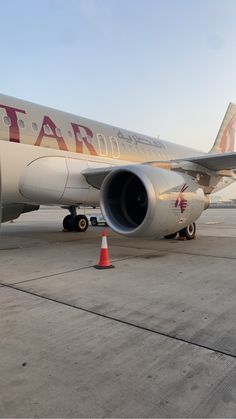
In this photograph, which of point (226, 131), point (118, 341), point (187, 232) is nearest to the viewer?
point (118, 341)

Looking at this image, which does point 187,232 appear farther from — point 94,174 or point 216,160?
point 94,174

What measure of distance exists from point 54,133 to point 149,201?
3.17 metres

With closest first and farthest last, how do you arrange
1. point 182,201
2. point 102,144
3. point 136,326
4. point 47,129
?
point 136,326, point 182,201, point 47,129, point 102,144

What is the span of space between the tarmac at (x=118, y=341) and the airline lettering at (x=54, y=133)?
2961 mm

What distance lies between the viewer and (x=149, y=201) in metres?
5.54

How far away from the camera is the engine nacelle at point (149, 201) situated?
18.5ft

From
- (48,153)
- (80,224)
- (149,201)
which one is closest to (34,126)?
(48,153)

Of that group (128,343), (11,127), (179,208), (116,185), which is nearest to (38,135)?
(11,127)

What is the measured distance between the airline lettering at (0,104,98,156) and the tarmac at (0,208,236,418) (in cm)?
296

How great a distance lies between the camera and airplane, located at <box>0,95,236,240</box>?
19.5 feet

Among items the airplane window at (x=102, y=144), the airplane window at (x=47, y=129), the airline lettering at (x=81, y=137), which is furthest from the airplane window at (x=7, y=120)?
the airplane window at (x=102, y=144)

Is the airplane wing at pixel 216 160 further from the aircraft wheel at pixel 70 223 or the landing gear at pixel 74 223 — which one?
the aircraft wheel at pixel 70 223

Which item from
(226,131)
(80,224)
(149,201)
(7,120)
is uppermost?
(226,131)

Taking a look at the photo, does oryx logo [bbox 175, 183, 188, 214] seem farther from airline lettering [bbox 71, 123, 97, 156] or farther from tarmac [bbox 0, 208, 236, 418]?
airline lettering [bbox 71, 123, 97, 156]
